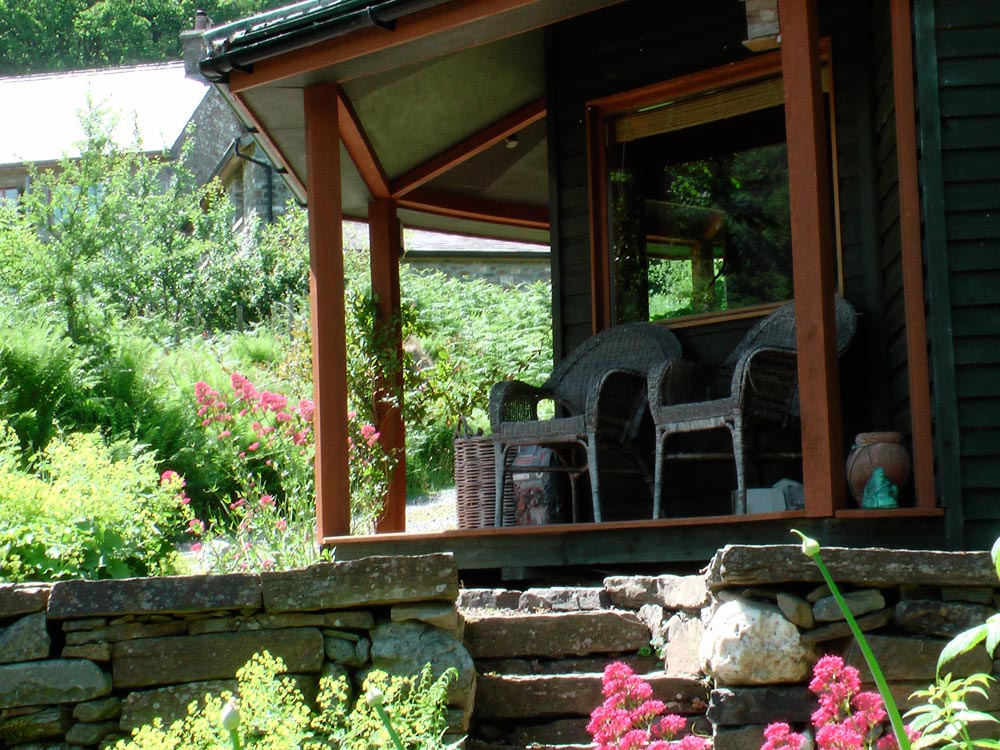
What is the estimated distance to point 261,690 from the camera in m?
3.52

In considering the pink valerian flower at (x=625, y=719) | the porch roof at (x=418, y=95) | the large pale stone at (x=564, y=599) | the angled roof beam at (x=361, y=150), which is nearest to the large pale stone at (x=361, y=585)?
the large pale stone at (x=564, y=599)

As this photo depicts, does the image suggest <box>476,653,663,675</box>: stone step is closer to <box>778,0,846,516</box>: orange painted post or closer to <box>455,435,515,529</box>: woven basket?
<box>778,0,846,516</box>: orange painted post

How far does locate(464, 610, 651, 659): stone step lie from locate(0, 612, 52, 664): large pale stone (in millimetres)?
1322

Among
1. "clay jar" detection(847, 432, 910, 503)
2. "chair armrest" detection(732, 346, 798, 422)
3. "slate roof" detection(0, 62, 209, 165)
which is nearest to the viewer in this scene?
"clay jar" detection(847, 432, 910, 503)

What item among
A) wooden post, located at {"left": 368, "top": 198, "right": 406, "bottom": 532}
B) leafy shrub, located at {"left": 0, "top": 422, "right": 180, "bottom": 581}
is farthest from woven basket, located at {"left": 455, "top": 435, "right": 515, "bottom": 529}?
leafy shrub, located at {"left": 0, "top": 422, "right": 180, "bottom": 581}

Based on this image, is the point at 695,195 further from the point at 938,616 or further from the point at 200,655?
the point at 200,655

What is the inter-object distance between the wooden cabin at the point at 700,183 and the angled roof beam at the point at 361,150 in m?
0.02

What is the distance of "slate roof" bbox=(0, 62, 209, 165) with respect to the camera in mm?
26484

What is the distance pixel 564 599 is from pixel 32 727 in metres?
1.81

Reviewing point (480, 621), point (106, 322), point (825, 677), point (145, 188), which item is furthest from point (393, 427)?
point (145, 188)

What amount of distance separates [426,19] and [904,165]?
6.30 ft

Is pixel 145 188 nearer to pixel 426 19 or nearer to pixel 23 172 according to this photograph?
pixel 23 172

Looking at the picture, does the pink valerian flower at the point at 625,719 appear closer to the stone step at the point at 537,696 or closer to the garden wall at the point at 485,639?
the garden wall at the point at 485,639

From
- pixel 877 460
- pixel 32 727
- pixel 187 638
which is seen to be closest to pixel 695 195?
pixel 877 460
